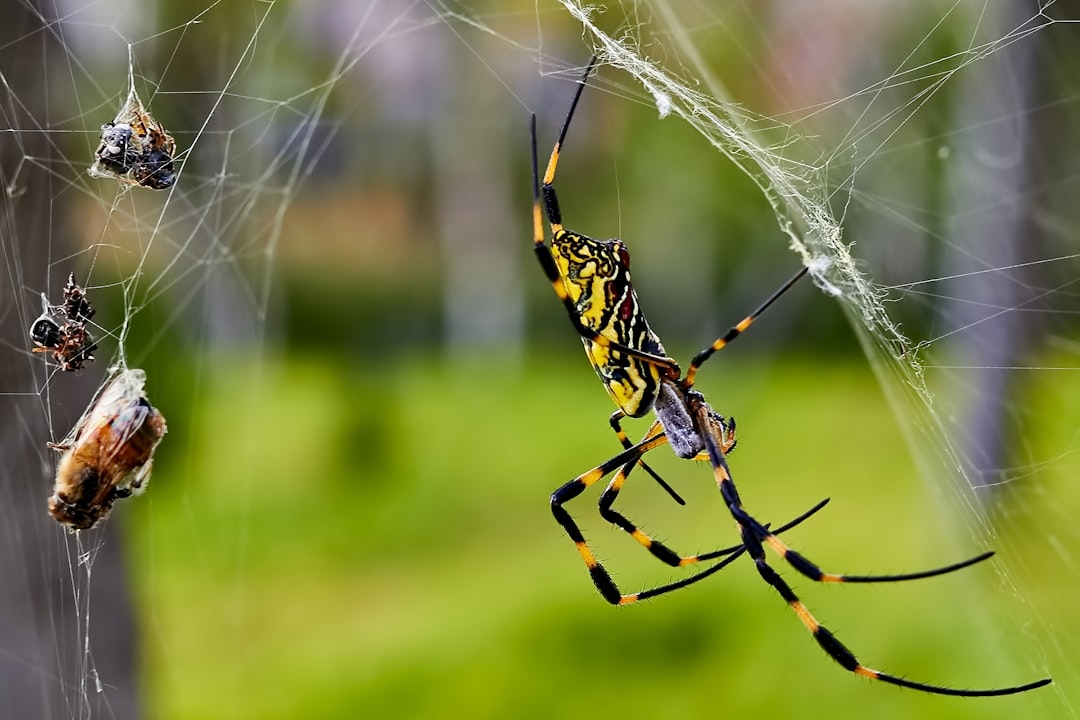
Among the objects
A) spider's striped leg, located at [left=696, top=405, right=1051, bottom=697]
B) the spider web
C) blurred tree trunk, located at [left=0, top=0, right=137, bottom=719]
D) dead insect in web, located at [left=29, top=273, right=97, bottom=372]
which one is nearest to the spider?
spider's striped leg, located at [left=696, top=405, right=1051, bottom=697]

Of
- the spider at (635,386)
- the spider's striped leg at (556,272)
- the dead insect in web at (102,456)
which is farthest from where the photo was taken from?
the spider at (635,386)

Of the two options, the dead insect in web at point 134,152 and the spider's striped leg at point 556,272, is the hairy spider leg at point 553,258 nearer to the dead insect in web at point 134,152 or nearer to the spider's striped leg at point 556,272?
the spider's striped leg at point 556,272

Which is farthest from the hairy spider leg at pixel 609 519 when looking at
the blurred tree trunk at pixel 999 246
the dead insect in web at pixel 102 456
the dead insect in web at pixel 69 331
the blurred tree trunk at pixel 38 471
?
the blurred tree trunk at pixel 999 246

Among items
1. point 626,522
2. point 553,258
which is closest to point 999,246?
point 626,522

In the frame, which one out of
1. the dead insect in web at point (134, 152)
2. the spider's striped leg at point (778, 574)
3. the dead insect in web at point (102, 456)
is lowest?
the spider's striped leg at point (778, 574)

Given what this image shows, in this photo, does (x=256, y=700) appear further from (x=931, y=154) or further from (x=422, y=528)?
(x=931, y=154)

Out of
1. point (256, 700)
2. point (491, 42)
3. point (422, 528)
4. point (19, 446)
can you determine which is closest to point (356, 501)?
point (422, 528)

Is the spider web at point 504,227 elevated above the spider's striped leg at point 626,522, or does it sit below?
above
